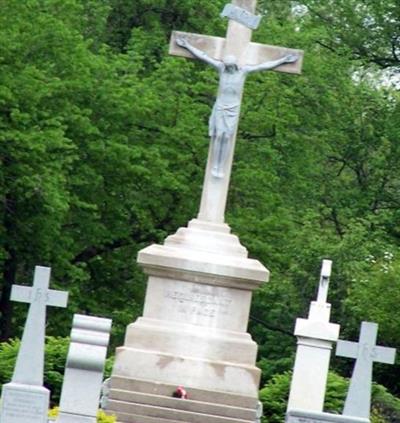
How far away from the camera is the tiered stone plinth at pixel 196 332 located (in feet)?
91.0

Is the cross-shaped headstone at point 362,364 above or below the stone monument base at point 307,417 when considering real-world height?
above

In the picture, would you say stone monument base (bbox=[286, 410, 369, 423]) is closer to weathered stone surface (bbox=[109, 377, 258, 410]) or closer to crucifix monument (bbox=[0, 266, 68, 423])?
crucifix monument (bbox=[0, 266, 68, 423])

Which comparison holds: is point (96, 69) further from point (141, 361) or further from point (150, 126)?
point (141, 361)

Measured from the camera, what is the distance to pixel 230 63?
29547 mm

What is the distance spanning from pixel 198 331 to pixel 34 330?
4.31 meters

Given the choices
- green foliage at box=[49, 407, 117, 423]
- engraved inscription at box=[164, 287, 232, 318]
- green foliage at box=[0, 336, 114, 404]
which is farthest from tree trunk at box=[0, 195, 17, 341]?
green foliage at box=[49, 407, 117, 423]

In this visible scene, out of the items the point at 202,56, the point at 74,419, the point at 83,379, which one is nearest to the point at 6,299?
the point at 202,56

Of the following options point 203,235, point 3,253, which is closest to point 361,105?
point 3,253

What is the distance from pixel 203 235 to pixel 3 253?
10.2 meters

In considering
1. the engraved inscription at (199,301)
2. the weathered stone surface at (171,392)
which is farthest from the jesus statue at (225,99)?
the weathered stone surface at (171,392)

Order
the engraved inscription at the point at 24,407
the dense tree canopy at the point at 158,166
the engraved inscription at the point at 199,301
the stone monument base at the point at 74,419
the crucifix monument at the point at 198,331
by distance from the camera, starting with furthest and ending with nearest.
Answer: the dense tree canopy at the point at 158,166 → the engraved inscription at the point at 199,301 → the crucifix monument at the point at 198,331 → the stone monument base at the point at 74,419 → the engraved inscription at the point at 24,407

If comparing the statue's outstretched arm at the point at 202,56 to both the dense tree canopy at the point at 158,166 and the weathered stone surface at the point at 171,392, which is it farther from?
the dense tree canopy at the point at 158,166

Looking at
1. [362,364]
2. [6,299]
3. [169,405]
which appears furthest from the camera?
[6,299]

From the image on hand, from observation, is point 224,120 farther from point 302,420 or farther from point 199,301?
point 302,420
